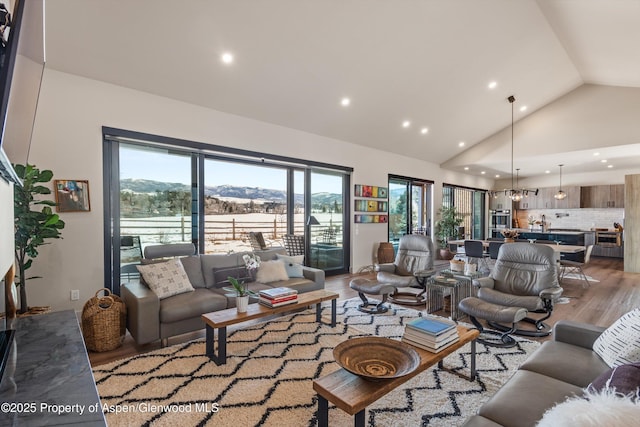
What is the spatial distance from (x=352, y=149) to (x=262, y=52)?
10.8 ft

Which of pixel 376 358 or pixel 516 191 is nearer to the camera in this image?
pixel 376 358

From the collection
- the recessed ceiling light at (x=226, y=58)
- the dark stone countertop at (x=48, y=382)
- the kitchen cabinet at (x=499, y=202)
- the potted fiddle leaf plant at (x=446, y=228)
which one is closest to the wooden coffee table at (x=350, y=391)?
the dark stone countertop at (x=48, y=382)

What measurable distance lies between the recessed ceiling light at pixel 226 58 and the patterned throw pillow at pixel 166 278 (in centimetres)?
252

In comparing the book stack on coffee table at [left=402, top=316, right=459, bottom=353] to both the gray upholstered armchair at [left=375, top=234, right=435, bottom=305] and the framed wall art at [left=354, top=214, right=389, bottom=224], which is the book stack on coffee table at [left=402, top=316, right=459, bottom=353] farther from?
the framed wall art at [left=354, top=214, right=389, bottom=224]

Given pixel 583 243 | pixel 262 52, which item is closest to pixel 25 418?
pixel 262 52

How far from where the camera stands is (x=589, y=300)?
4762 millimetres

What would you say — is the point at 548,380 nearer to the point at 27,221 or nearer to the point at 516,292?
the point at 516,292

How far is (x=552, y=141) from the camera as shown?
23.3 ft

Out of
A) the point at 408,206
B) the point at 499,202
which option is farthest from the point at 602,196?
the point at 408,206

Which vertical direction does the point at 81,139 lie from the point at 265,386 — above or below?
above

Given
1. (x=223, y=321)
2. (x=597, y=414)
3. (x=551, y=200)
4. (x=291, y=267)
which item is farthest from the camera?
(x=551, y=200)

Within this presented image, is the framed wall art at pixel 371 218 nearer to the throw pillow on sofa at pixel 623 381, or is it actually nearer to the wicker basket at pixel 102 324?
the wicker basket at pixel 102 324

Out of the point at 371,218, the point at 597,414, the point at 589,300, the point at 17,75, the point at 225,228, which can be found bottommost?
the point at 589,300

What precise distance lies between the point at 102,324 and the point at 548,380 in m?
3.50
